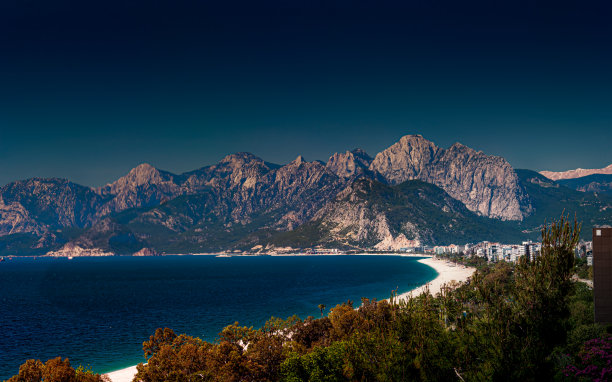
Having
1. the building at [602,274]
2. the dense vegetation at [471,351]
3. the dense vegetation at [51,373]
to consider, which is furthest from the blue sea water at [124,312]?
the building at [602,274]

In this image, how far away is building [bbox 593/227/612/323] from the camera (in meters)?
53.4

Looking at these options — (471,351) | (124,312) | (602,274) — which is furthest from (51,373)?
(124,312)

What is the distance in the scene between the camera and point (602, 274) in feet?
176

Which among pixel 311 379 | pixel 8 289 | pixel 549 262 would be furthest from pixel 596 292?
pixel 8 289

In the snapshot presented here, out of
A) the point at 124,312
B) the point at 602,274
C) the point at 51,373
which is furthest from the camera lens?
the point at 124,312

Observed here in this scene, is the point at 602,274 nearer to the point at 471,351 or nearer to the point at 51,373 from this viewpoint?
the point at 471,351

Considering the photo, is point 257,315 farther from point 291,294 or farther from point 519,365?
point 519,365

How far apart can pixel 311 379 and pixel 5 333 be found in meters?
85.3

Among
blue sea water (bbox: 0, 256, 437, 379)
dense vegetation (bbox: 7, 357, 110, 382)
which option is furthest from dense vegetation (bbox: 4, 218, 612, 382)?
blue sea water (bbox: 0, 256, 437, 379)

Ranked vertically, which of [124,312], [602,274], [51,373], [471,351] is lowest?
[124,312]

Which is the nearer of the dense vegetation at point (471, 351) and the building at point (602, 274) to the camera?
the dense vegetation at point (471, 351)

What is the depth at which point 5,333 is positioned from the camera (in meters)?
92.5

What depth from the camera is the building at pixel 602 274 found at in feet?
175

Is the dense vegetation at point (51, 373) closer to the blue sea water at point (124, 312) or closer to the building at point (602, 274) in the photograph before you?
the blue sea water at point (124, 312)
